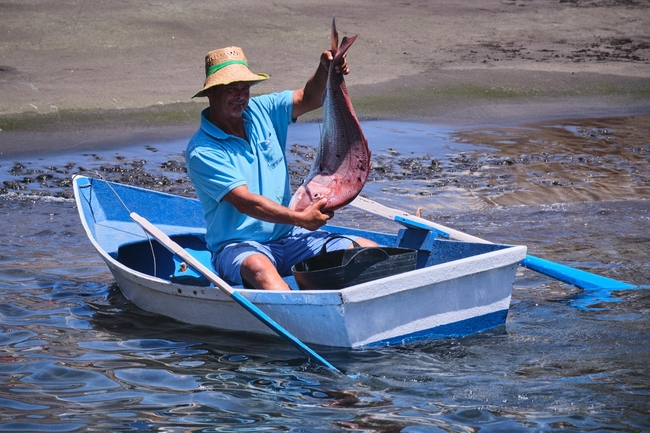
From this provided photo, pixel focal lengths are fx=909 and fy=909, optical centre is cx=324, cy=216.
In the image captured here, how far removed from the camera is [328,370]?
4.51 m

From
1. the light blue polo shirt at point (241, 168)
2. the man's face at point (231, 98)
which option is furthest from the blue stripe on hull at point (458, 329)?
the man's face at point (231, 98)

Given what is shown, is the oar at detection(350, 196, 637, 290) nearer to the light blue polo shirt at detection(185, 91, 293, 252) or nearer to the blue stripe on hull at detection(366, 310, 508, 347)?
the blue stripe on hull at detection(366, 310, 508, 347)

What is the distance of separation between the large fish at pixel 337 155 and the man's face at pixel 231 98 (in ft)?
1.81

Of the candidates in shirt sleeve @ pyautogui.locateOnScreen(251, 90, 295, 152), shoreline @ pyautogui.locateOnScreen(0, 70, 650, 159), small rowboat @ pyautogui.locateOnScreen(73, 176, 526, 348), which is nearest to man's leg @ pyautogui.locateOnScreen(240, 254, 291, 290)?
small rowboat @ pyautogui.locateOnScreen(73, 176, 526, 348)

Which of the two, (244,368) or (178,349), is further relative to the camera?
(178,349)

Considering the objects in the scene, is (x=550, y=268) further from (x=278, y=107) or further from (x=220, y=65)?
(x=220, y=65)

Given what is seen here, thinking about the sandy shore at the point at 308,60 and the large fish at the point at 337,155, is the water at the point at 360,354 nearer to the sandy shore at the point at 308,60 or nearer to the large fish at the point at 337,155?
the large fish at the point at 337,155

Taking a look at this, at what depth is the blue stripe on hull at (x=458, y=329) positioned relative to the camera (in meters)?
4.67

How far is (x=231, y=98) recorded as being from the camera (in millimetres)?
4934

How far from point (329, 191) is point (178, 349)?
123 cm

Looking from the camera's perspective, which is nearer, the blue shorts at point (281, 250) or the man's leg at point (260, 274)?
the man's leg at point (260, 274)

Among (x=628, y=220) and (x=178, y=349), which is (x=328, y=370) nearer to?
(x=178, y=349)

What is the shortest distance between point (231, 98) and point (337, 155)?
718 mm

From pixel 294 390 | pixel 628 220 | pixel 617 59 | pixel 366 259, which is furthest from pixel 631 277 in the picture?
pixel 617 59
